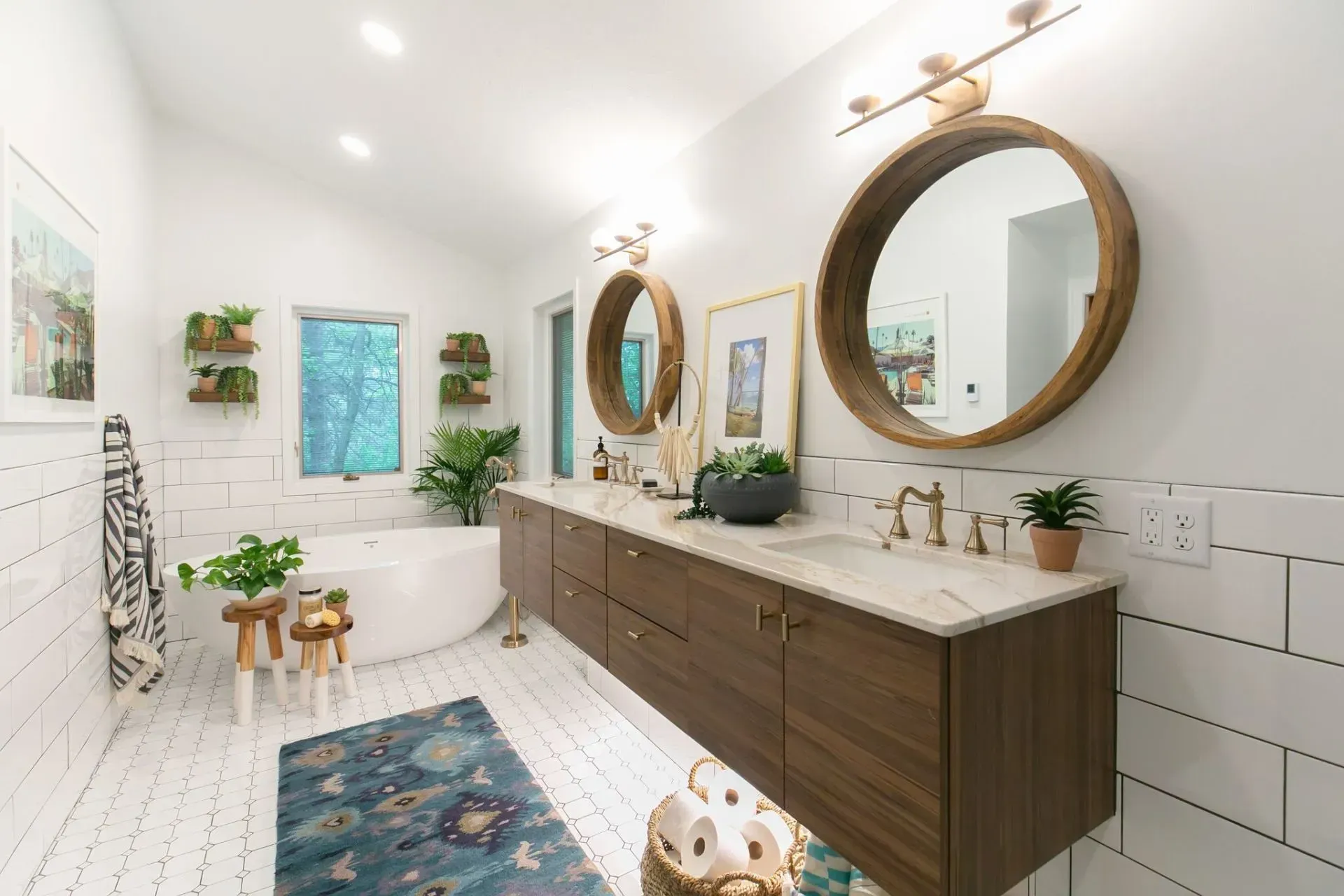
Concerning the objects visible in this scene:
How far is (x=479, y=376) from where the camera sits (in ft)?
14.4

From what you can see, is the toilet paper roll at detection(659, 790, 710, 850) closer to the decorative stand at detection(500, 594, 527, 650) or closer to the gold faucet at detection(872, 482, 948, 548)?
the gold faucet at detection(872, 482, 948, 548)

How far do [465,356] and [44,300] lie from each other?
2489 mm

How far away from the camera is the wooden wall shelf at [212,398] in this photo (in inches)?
144

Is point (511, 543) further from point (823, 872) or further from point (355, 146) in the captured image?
point (355, 146)

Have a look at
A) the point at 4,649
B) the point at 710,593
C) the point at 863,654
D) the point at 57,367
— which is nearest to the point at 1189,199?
the point at 863,654

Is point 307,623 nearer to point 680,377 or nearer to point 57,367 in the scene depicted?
point 57,367

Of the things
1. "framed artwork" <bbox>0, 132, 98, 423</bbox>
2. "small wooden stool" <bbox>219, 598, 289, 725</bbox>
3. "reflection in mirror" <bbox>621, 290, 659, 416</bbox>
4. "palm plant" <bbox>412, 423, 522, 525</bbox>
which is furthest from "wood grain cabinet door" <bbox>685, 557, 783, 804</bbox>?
"palm plant" <bbox>412, 423, 522, 525</bbox>

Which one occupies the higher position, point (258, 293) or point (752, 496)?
point (258, 293)

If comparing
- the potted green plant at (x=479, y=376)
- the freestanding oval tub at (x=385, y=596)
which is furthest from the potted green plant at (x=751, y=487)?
the potted green plant at (x=479, y=376)

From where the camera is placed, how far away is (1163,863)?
117 centimetres

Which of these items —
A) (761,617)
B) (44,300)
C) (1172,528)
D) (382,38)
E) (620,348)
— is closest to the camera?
(1172,528)

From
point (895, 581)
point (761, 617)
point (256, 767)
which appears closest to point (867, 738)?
point (761, 617)

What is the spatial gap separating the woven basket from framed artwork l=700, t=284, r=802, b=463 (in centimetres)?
97

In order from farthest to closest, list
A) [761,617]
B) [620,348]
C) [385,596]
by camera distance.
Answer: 1. [385,596]
2. [620,348]
3. [761,617]
